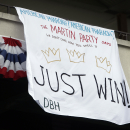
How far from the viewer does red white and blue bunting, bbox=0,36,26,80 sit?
251 inches

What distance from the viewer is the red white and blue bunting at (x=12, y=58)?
6.36m

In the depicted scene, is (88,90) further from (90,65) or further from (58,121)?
(58,121)

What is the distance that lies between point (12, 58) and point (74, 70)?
54.4 inches

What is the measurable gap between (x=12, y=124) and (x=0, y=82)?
65.2 inches

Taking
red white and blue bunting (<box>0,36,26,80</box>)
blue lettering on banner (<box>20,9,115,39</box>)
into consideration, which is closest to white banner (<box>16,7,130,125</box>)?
blue lettering on banner (<box>20,9,115,39</box>)

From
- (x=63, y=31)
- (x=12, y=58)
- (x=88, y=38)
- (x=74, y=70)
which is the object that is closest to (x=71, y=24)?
(x=63, y=31)

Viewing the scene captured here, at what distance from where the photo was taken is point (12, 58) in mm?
6488

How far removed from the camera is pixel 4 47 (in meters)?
6.51

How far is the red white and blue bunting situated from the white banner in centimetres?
42

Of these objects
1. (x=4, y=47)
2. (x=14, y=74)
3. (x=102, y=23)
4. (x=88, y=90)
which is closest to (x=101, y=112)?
(x=88, y=90)

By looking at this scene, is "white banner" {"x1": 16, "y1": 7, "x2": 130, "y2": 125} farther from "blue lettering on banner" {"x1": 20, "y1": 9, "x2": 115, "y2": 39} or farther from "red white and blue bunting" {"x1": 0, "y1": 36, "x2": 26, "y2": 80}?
"red white and blue bunting" {"x1": 0, "y1": 36, "x2": 26, "y2": 80}

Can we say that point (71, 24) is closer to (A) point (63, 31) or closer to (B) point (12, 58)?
(A) point (63, 31)

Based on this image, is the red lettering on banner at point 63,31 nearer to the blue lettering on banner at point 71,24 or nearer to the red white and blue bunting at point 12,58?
the blue lettering on banner at point 71,24

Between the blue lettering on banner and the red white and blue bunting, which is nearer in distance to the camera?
the red white and blue bunting
